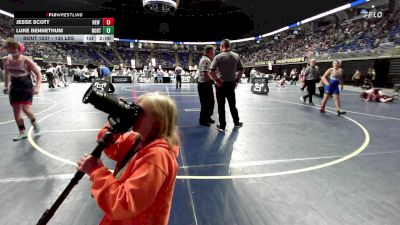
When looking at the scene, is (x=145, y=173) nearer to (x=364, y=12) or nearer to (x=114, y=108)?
(x=114, y=108)

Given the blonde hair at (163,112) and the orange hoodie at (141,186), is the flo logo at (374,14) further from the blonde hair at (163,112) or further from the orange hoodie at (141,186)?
the orange hoodie at (141,186)

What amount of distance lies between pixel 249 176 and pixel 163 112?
7.74 feet

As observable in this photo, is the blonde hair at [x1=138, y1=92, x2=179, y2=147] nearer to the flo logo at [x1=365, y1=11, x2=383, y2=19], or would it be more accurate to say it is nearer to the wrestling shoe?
the wrestling shoe

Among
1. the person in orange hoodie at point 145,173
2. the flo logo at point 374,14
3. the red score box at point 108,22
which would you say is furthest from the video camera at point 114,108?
the flo logo at point 374,14

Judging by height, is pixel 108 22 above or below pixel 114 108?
above

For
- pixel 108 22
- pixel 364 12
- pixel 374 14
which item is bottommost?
pixel 108 22

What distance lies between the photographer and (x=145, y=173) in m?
1.12

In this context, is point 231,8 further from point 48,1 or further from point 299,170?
point 299,170

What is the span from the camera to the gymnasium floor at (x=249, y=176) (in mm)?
2404

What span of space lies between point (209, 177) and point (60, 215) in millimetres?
1698

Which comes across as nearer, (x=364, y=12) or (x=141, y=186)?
(x=141, y=186)

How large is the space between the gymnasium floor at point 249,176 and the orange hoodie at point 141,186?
1120 mm
